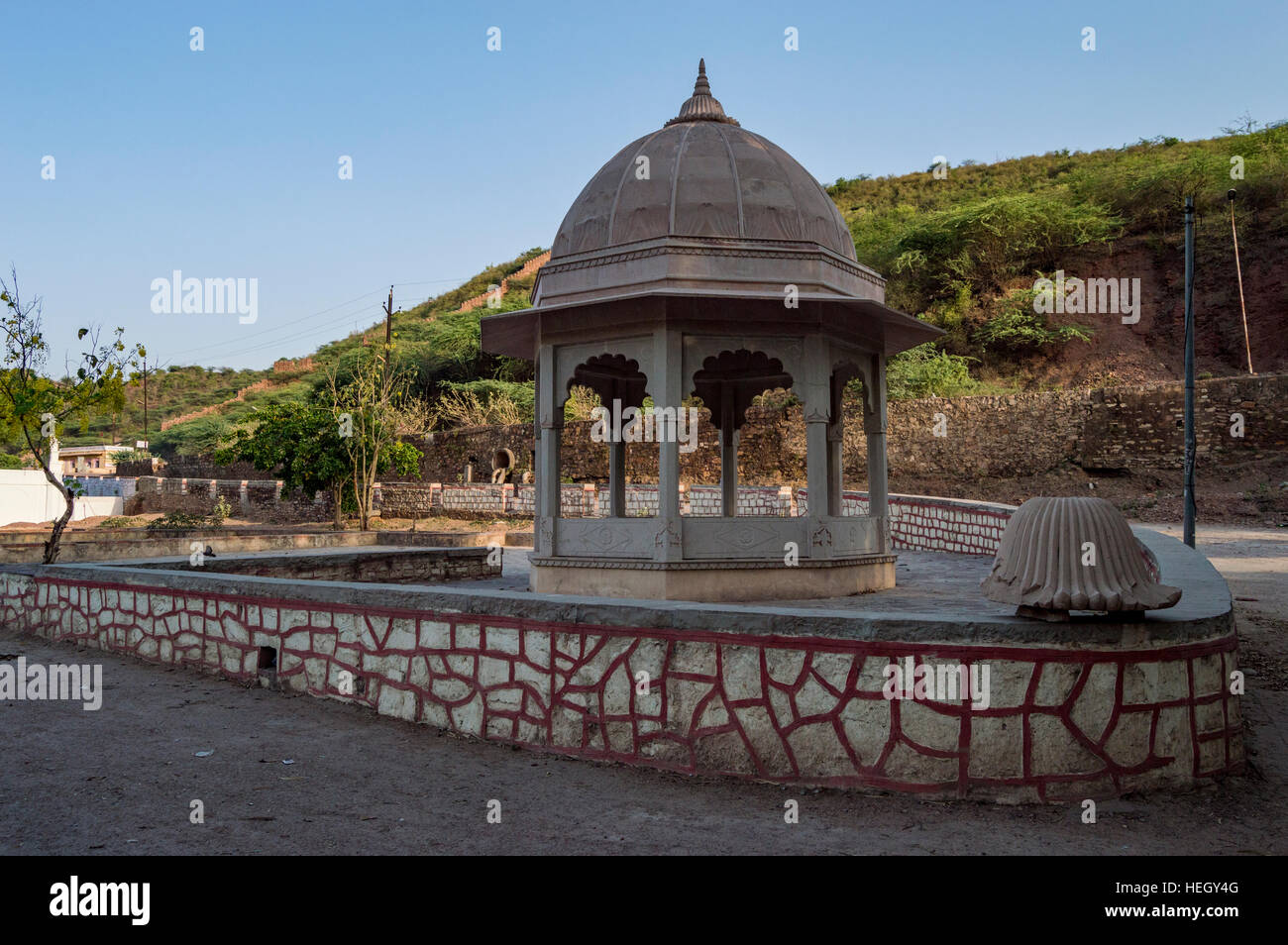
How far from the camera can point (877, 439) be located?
1033 centimetres

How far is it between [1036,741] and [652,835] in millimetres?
A: 1768

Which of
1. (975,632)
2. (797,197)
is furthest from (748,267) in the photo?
(975,632)

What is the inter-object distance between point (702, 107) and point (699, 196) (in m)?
1.77

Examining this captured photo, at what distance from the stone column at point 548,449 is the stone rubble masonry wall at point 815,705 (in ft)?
12.1

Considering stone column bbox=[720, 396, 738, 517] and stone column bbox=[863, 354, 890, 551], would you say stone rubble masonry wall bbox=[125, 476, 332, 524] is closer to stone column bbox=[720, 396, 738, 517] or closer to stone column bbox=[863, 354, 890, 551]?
stone column bbox=[720, 396, 738, 517]

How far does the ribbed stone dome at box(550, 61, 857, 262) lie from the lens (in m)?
8.97

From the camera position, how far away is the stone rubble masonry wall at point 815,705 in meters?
4.05

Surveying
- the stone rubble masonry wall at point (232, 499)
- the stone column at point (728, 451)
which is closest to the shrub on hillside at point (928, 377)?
the stone column at point (728, 451)

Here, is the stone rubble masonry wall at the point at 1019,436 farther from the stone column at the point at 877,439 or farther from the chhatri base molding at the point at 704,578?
the chhatri base molding at the point at 704,578

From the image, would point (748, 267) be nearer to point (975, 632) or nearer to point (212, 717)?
point (975, 632)

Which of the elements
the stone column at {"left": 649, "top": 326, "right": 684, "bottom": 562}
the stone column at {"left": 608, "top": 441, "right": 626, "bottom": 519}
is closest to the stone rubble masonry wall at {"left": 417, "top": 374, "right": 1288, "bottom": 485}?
the stone column at {"left": 608, "top": 441, "right": 626, "bottom": 519}

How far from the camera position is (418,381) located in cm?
4884

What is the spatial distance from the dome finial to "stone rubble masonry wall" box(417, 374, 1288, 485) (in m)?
18.4

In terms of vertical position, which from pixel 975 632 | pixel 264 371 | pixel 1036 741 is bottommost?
pixel 1036 741
